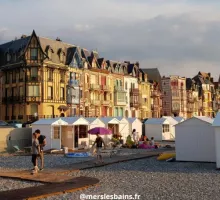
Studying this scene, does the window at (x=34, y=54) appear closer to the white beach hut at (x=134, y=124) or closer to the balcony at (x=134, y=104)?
the white beach hut at (x=134, y=124)

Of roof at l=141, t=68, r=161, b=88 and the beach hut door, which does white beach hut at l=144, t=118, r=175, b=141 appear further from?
roof at l=141, t=68, r=161, b=88

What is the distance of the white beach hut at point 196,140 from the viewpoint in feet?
72.0

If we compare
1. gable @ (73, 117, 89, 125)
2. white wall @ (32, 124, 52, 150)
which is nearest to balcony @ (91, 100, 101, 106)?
gable @ (73, 117, 89, 125)

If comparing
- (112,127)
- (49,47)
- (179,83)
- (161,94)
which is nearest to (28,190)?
(112,127)

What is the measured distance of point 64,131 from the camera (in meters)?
33.7

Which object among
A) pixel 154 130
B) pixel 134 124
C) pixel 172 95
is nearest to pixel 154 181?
pixel 134 124

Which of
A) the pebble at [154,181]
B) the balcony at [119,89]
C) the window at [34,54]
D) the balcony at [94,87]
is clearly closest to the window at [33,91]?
the window at [34,54]

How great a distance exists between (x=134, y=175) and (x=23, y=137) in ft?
61.6

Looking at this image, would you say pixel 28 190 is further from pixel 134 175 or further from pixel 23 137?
pixel 23 137

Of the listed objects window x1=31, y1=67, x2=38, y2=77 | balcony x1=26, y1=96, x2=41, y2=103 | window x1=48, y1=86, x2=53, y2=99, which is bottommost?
balcony x1=26, y1=96, x2=41, y2=103

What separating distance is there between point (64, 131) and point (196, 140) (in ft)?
49.1

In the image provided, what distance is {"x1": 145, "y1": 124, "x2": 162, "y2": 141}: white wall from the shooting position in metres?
47.5

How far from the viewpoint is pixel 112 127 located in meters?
41.0

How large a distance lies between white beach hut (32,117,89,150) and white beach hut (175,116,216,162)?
12.7m
